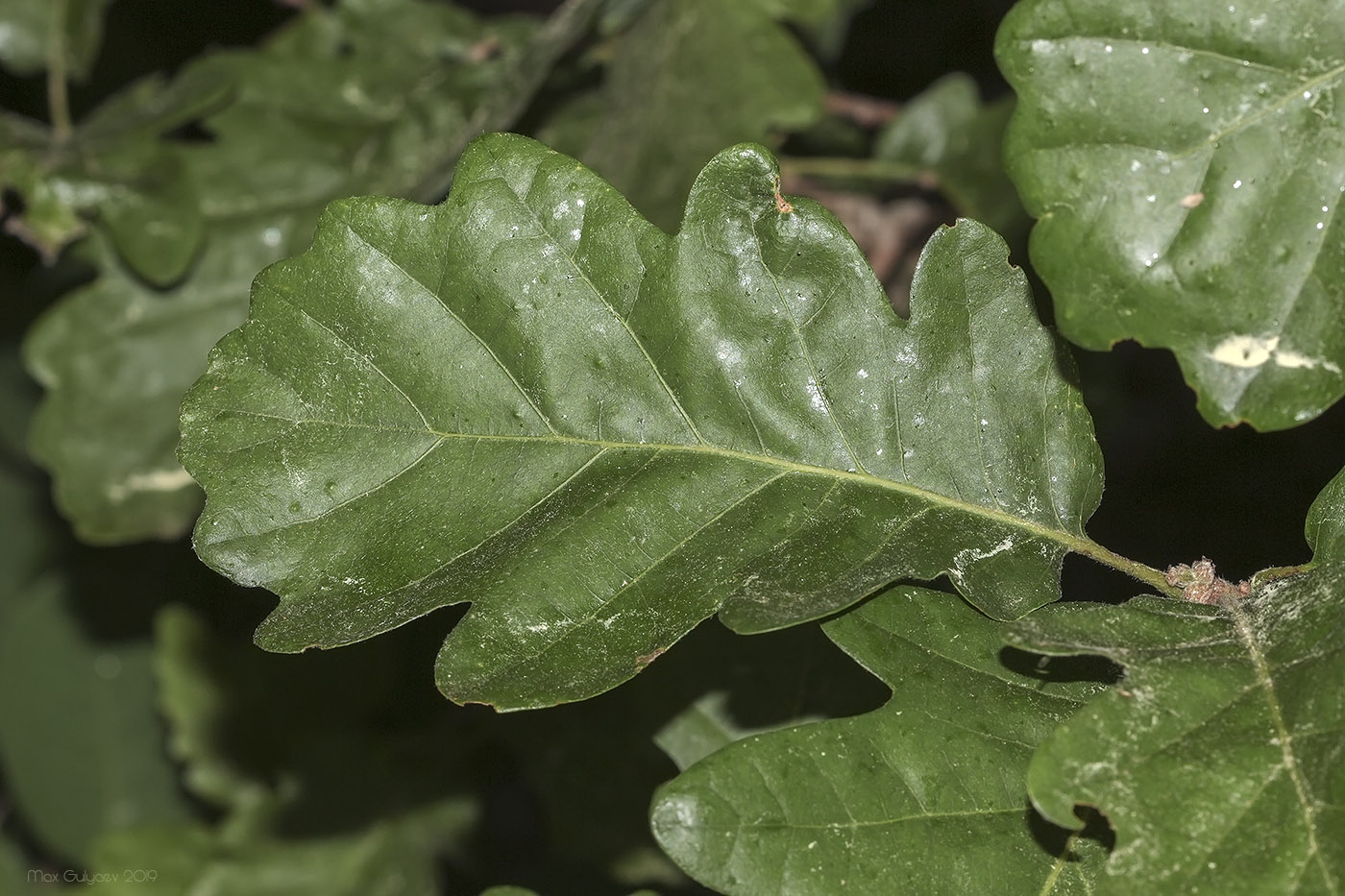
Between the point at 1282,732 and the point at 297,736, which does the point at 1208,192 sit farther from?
the point at 297,736

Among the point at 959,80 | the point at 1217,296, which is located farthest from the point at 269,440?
the point at 959,80

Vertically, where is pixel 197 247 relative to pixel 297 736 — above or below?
above

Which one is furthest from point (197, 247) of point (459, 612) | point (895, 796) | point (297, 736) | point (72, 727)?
point (895, 796)

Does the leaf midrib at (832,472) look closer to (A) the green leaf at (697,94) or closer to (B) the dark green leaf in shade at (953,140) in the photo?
(A) the green leaf at (697,94)

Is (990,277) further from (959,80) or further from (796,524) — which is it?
(959,80)

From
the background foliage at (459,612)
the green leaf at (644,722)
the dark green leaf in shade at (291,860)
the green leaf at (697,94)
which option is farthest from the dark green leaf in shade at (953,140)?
the dark green leaf in shade at (291,860)
